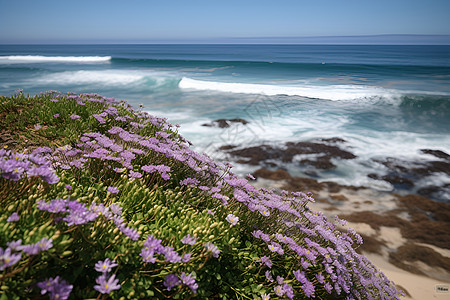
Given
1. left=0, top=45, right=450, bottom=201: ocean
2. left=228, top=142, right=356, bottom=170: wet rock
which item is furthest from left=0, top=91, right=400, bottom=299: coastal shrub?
left=228, top=142, right=356, bottom=170: wet rock

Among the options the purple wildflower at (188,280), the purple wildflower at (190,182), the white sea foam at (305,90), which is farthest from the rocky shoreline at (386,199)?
the white sea foam at (305,90)

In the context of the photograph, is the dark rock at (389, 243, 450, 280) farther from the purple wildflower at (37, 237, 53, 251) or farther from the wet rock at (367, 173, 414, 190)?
the purple wildflower at (37, 237, 53, 251)

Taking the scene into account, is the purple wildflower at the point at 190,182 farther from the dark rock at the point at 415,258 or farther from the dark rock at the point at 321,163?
the dark rock at the point at 321,163

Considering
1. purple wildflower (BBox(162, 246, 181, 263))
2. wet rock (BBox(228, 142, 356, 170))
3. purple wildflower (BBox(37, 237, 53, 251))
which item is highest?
purple wildflower (BBox(37, 237, 53, 251))

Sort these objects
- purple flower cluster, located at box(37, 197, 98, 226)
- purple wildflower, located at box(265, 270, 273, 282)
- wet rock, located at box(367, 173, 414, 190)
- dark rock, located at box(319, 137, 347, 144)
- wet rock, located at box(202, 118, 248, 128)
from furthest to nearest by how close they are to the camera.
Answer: wet rock, located at box(202, 118, 248, 128) < dark rock, located at box(319, 137, 347, 144) < wet rock, located at box(367, 173, 414, 190) < purple wildflower, located at box(265, 270, 273, 282) < purple flower cluster, located at box(37, 197, 98, 226)

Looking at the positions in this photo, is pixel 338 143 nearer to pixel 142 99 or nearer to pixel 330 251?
pixel 330 251

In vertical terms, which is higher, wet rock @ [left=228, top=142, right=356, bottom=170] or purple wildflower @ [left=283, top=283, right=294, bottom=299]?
purple wildflower @ [left=283, top=283, right=294, bottom=299]

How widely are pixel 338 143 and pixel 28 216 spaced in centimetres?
1474

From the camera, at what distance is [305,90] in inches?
1171

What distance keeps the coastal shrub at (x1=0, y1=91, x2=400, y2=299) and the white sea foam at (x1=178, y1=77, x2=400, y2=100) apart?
26.1m

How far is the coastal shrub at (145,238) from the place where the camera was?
1488 millimetres

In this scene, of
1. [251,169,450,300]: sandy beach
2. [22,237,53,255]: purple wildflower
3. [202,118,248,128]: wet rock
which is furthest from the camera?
[202,118,248,128]: wet rock

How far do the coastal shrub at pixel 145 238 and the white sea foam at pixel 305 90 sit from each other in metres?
26.1

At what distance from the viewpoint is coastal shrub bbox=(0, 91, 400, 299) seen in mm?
1488
